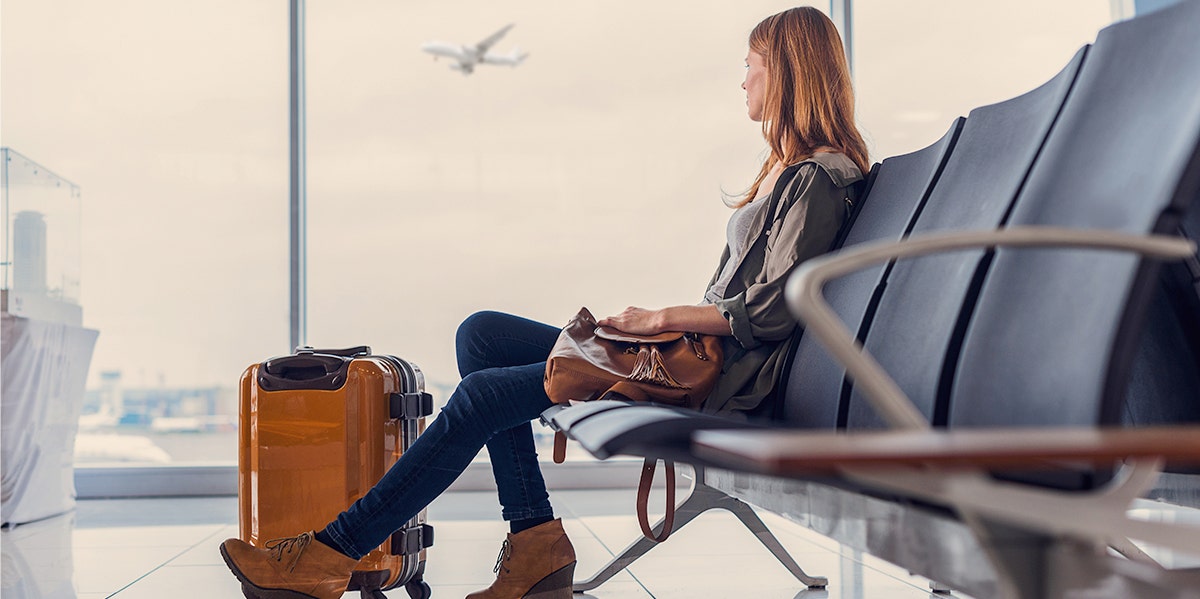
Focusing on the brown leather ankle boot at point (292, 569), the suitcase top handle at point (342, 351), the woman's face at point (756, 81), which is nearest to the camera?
the brown leather ankle boot at point (292, 569)

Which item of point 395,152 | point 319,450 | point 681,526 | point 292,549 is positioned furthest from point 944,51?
point 292,549

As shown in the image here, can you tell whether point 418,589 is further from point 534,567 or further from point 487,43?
point 487,43

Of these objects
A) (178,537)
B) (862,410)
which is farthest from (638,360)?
(178,537)

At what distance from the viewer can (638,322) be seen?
168 centimetres

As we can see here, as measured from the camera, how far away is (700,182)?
4359 mm

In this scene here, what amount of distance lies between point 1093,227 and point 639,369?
78 cm

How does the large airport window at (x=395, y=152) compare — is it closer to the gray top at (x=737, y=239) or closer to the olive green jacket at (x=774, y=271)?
the gray top at (x=737, y=239)

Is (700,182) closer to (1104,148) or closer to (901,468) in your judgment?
(1104,148)

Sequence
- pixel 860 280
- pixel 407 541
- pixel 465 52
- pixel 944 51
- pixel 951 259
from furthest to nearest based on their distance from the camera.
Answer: pixel 944 51, pixel 465 52, pixel 407 541, pixel 860 280, pixel 951 259

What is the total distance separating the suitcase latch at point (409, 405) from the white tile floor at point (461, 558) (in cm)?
38

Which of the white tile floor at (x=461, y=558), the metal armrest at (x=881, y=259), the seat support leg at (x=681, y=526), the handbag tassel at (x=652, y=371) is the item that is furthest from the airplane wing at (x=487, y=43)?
the metal armrest at (x=881, y=259)

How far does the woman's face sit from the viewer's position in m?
1.92

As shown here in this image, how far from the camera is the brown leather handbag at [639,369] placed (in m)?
1.58

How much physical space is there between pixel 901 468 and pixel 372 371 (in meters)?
1.66
